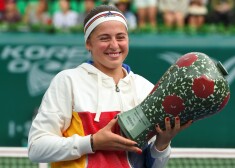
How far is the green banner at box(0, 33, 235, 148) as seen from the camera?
12.9 meters

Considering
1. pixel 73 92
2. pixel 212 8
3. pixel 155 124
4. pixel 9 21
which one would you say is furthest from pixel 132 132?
pixel 212 8

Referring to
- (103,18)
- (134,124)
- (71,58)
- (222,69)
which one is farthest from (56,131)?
(71,58)

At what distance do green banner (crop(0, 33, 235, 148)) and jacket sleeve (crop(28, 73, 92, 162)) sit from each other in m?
A: 8.27

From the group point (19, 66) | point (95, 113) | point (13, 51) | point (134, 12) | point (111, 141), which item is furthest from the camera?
point (134, 12)

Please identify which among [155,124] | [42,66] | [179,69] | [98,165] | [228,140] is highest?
[179,69]

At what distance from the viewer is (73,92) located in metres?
4.53

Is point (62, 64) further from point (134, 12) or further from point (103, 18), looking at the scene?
point (103, 18)

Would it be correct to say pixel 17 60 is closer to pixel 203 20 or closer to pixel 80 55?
pixel 80 55

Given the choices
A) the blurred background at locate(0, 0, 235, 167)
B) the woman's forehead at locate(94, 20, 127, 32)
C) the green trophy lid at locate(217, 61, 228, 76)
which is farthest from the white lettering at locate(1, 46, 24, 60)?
the green trophy lid at locate(217, 61, 228, 76)

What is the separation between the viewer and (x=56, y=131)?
4512 millimetres

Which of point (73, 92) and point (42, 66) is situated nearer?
point (73, 92)

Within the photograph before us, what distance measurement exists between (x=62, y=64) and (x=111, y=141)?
8.64m

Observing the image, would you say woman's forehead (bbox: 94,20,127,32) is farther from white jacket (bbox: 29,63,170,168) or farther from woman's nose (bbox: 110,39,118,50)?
white jacket (bbox: 29,63,170,168)

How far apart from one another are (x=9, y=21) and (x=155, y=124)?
9.74 meters
